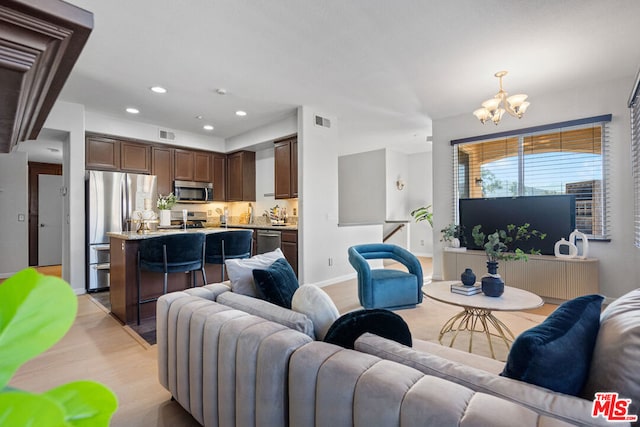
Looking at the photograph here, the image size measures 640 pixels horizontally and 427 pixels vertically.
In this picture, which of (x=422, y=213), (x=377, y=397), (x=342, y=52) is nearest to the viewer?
(x=377, y=397)

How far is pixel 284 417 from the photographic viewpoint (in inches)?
47.1

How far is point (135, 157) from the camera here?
5277 mm

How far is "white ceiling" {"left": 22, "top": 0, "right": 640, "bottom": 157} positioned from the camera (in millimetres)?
2451

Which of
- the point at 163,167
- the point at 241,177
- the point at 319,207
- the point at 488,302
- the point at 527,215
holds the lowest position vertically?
the point at 488,302

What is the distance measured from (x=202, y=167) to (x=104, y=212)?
1857 mm

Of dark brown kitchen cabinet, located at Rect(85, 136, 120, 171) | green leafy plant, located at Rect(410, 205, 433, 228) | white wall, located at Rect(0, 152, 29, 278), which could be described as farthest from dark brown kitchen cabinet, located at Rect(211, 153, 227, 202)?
green leafy plant, located at Rect(410, 205, 433, 228)

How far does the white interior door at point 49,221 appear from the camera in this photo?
7270mm

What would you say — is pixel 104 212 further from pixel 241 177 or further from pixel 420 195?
pixel 420 195

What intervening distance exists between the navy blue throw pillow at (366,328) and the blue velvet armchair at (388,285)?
208cm

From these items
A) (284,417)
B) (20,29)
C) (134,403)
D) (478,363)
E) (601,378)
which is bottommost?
(134,403)

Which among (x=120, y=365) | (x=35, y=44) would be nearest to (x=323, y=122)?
(x=120, y=365)

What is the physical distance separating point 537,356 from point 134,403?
7.02ft

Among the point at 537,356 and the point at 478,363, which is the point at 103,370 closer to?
the point at 478,363

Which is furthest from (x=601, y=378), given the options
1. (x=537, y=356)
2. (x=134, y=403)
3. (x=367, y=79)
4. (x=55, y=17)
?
(x=367, y=79)
